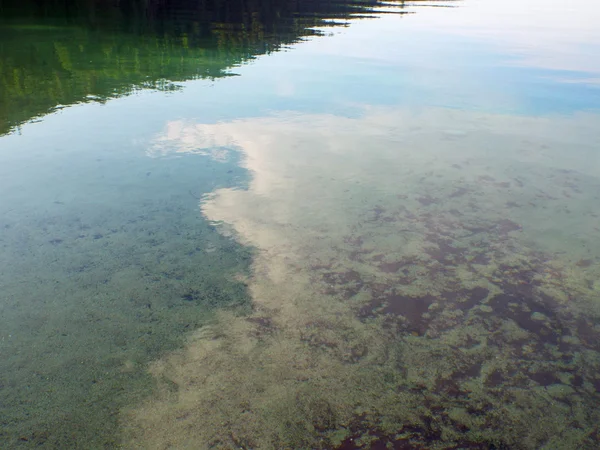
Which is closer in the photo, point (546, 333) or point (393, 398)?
point (393, 398)

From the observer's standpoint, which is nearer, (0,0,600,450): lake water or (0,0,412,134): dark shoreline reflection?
(0,0,600,450): lake water

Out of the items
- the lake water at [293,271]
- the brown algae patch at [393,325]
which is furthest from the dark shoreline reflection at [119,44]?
the brown algae patch at [393,325]

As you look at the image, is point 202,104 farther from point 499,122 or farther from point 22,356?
point 22,356

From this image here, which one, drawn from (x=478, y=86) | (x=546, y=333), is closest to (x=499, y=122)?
(x=478, y=86)

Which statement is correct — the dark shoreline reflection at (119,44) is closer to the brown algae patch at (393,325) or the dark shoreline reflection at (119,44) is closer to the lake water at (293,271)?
the lake water at (293,271)

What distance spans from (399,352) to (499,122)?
6.35m

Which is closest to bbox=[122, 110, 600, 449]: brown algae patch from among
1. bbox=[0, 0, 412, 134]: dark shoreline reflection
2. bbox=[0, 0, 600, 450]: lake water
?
bbox=[0, 0, 600, 450]: lake water

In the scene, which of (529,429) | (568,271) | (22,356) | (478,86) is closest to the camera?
(529,429)

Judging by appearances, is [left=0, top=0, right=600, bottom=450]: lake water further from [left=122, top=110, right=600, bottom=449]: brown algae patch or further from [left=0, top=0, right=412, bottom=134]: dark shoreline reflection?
[left=0, top=0, right=412, bottom=134]: dark shoreline reflection

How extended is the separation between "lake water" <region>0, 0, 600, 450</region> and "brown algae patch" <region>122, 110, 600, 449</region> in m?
0.02

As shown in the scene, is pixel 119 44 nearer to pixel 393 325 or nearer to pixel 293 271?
pixel 293 271

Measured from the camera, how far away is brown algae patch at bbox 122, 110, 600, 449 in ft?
8.29

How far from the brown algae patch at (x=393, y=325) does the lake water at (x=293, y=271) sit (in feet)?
0.06

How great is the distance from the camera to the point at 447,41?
59.9 feet
